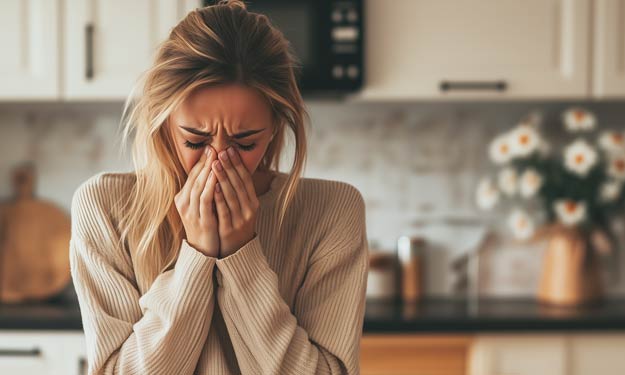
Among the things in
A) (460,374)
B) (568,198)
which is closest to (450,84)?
(568,198)

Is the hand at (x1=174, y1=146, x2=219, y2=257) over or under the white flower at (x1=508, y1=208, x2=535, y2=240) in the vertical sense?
over

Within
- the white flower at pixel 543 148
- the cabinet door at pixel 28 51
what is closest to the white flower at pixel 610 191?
the white flower at pixel 543 148

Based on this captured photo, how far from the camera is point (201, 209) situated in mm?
1065

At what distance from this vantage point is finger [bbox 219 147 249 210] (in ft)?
3.44

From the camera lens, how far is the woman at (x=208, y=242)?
40.5 inches

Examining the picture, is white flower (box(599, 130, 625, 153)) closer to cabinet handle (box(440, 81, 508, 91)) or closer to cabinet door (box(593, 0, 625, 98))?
cabinet door (box(593, 0, 625, 98))

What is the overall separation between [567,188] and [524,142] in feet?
0.72

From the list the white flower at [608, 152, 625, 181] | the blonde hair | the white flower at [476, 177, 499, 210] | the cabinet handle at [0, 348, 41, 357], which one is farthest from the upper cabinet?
the blonde hair

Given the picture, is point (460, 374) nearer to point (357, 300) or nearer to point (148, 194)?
point (357, 300)

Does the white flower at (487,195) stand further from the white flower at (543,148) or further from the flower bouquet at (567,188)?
the white flower at (543,148)

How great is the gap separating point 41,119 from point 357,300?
1.92 meters

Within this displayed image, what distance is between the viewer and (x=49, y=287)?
8.30 ft

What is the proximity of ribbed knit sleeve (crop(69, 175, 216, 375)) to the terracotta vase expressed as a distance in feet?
5.53

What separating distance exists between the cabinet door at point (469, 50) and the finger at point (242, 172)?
4.20ft
